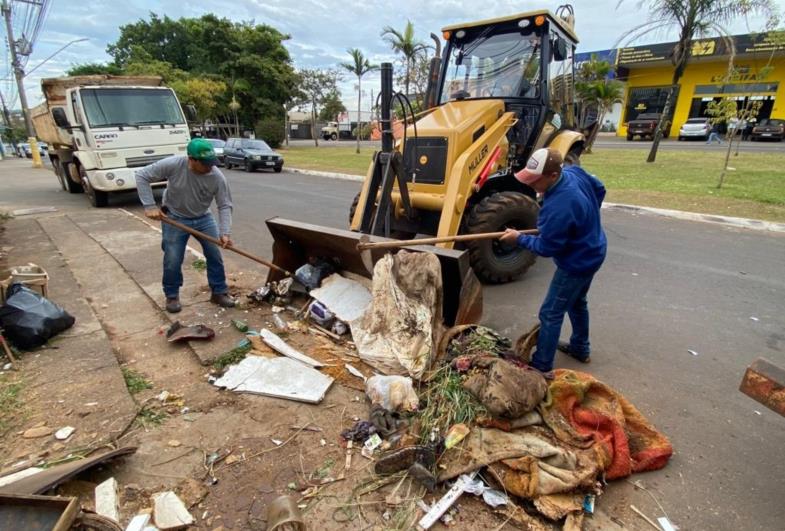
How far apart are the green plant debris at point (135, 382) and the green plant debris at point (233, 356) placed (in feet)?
1.66

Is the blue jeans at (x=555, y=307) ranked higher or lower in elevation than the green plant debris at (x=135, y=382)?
higher

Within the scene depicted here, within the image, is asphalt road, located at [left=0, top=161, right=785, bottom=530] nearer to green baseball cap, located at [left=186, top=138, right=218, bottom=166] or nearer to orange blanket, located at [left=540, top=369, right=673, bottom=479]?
orange blanket, located at [left=540, top=369, right=673, bottom=479]

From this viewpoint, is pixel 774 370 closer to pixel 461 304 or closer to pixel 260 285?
pixel 461 304

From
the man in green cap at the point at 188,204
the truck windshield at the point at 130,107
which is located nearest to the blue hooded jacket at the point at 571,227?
the man in green cap at the point at 188,204

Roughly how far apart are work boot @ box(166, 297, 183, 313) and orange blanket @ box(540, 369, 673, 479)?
372 centimetres

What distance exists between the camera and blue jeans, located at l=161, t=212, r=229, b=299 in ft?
14.4

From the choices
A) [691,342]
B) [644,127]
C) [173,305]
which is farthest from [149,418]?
[644,127]

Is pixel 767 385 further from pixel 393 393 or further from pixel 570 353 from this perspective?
pixel 393 393

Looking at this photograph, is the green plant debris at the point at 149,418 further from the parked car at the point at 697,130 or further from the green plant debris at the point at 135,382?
the parked car at the point at 697,130

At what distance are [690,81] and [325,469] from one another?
4175cm

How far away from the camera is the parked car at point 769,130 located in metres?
25.7

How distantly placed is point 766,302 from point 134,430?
241 inches

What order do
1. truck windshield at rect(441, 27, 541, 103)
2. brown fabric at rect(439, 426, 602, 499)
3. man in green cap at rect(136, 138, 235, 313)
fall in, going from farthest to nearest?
truck windshield at rect(441, 27, 541, 103) → man in green cap at rect(136, 138, 235, 313) → brown fabric at rect(439, 426, 602, 499)

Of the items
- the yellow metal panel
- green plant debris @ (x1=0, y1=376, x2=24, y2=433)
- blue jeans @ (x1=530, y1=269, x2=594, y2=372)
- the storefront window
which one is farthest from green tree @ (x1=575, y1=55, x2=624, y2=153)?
green plant debris @ (x1=0, y1=376, x2=24, y2=433)
